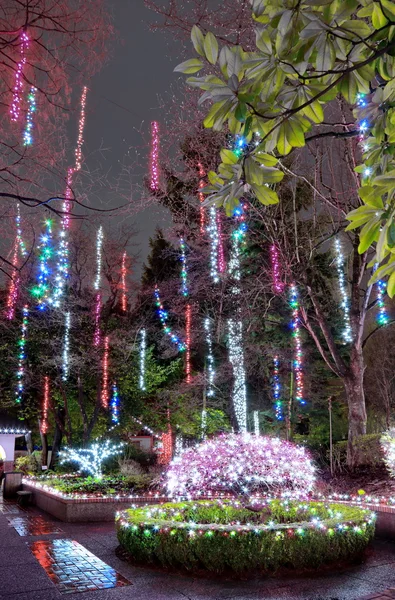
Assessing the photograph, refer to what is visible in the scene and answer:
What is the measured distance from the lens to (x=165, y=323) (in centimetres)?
2284

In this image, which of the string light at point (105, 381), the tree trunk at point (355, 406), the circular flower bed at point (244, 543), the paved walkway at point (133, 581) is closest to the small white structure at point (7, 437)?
the string light at point (105, 381)

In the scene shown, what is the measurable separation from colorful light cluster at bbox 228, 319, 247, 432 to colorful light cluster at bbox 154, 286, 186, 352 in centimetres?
211

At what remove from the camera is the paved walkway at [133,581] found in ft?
17.9

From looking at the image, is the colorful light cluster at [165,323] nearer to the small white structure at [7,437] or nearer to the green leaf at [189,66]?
the small white structure at [7,437]

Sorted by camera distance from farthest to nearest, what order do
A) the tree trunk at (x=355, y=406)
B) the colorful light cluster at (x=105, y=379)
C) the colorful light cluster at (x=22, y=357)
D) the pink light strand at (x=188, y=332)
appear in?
1. the pink light strand at (x=188, y=332)
2. the colorful light cluster at (x=105, y=379)
3. the colorful light cluster at (x=22, y=357)
4. the tree trunk at (x=355, y=406)

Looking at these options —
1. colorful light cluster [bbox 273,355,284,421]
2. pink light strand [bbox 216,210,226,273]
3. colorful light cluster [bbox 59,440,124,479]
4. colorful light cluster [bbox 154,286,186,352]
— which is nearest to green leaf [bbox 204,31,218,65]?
colorful light cluster [bbox 59,440,124,479]

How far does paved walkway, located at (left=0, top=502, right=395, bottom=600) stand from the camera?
214 inches

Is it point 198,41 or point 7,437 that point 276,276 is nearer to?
point 198,41

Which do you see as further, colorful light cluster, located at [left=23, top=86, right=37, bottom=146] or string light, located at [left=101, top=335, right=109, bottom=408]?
string light, located at [left=101, top=335, right=109, bottom=408]

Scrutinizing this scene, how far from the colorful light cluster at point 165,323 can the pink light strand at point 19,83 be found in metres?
16.0

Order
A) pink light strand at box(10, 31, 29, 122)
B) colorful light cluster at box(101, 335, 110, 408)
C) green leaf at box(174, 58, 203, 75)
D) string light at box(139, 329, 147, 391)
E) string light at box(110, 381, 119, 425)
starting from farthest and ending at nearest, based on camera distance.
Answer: string light at box(139, 329, 147, 391), string light at box(110, 381, 119, 425), colorful light cluster at box(101, 335, 110, 408), pink light strand at box(10, 31, 29, 122), green leaf at box(174, 58, 203, 75)

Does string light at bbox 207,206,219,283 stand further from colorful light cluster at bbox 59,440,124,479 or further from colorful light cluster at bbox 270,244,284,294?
colorful light cluster at bbox 59,440,124,479

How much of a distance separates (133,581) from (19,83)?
5.47m

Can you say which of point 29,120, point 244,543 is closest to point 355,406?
point 244,543
